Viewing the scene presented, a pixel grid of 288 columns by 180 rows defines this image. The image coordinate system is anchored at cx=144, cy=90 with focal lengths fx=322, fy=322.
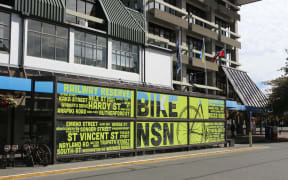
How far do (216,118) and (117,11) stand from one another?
1258 centimetres

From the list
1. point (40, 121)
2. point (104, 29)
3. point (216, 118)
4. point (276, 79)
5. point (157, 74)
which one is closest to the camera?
point (40, 121)

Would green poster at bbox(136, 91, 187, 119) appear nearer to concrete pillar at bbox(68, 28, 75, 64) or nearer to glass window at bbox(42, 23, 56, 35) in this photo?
concrete pillar at bbox(68, 28, 75, 64)

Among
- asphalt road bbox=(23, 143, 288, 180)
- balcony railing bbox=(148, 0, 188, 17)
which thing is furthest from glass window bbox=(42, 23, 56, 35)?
balcony railing bbox=(148, 0, 188, 17)

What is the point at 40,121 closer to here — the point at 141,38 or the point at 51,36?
the point at 51,36

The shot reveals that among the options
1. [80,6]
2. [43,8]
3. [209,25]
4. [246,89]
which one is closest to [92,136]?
[43,8]

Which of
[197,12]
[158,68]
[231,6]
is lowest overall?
[158,68]

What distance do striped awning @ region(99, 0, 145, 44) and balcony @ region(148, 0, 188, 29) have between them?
679 cm

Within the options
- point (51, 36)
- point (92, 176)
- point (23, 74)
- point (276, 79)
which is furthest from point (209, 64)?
point (92, 176)

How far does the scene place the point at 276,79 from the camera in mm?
34094

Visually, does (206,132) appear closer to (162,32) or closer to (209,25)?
(162,32)

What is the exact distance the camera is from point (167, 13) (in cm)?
3588

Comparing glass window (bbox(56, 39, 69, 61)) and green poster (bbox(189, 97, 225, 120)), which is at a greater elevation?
glass window (bbox(56, 39, 69, 61))

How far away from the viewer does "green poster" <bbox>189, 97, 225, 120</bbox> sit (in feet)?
62.0

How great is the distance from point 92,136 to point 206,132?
8.51 metres
